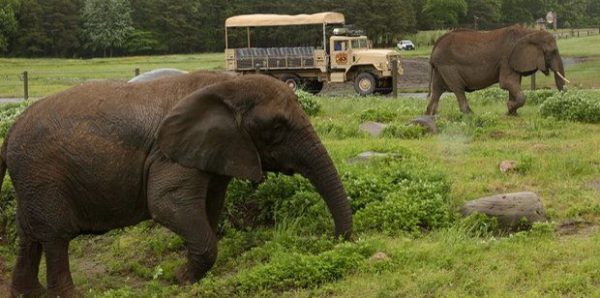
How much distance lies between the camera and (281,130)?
7652 mm

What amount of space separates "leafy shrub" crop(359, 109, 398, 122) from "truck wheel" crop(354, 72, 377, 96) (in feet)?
46.4

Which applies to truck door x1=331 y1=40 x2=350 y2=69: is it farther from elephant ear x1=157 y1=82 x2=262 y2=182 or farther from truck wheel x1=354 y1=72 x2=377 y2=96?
elephant ear x1=157 y1=82 x2=262 y2=182

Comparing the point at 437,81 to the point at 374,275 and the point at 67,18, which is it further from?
the point at 67,18

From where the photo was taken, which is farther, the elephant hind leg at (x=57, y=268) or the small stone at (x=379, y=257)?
the elephant hind leg at (x=57, y=268)

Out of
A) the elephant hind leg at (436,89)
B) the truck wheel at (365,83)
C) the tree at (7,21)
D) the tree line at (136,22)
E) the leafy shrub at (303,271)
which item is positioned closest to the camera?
the leafy shrub at (303,271)

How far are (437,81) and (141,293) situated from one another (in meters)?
11.2

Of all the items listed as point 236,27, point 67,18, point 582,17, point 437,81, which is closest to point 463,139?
point 437,81

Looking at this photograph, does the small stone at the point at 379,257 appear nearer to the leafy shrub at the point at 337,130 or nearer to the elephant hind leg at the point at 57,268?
the elephant hind leg at the point at 57,268

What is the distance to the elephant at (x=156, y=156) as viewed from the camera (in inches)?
297

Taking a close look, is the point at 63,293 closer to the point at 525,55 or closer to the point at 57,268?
the point at 57,268

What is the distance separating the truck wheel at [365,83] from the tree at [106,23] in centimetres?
4866

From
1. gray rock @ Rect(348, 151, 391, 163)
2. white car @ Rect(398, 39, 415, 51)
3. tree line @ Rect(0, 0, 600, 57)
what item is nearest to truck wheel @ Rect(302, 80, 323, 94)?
gray rock @ Rect(348, 151, 391, 163)

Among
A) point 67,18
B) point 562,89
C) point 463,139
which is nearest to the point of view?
point 463,139

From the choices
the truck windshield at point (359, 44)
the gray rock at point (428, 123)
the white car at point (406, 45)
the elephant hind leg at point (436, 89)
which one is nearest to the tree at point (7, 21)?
the white car at point (406, 45)
